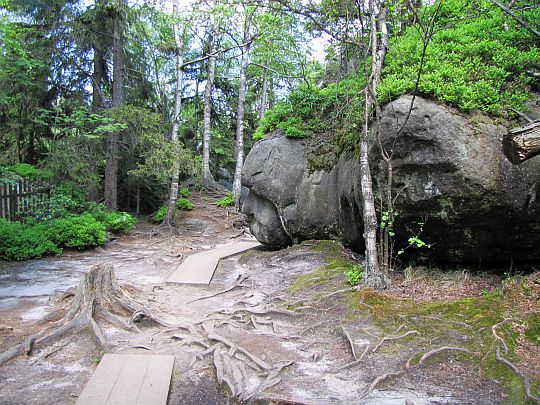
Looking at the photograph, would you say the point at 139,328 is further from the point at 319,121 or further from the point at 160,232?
the point at 160,232

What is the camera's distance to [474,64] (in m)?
7.48

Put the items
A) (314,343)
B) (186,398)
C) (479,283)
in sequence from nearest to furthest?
(186,398) < (314,343) < (479,283)

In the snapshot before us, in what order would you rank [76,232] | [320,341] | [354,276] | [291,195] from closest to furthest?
[320,341]
[354,276]
[291,195]
[76,232]

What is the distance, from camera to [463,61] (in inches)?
303

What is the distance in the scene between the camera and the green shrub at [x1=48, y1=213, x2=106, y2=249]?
13.6 m

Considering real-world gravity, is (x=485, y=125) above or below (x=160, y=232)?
above

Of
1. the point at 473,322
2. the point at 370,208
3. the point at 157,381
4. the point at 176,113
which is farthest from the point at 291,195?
the point at 176,113

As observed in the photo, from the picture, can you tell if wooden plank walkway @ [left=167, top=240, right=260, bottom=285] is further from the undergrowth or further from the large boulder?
the undergrowth

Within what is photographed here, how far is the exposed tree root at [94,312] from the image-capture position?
5805 mm

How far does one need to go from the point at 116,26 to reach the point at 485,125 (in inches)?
623

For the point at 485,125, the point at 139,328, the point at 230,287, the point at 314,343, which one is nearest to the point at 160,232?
the point at 230,287

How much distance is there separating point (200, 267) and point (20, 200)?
7934 millimetres

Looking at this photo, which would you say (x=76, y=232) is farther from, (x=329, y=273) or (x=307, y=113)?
(x=329, y=273)

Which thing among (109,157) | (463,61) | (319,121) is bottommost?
(109,157)
